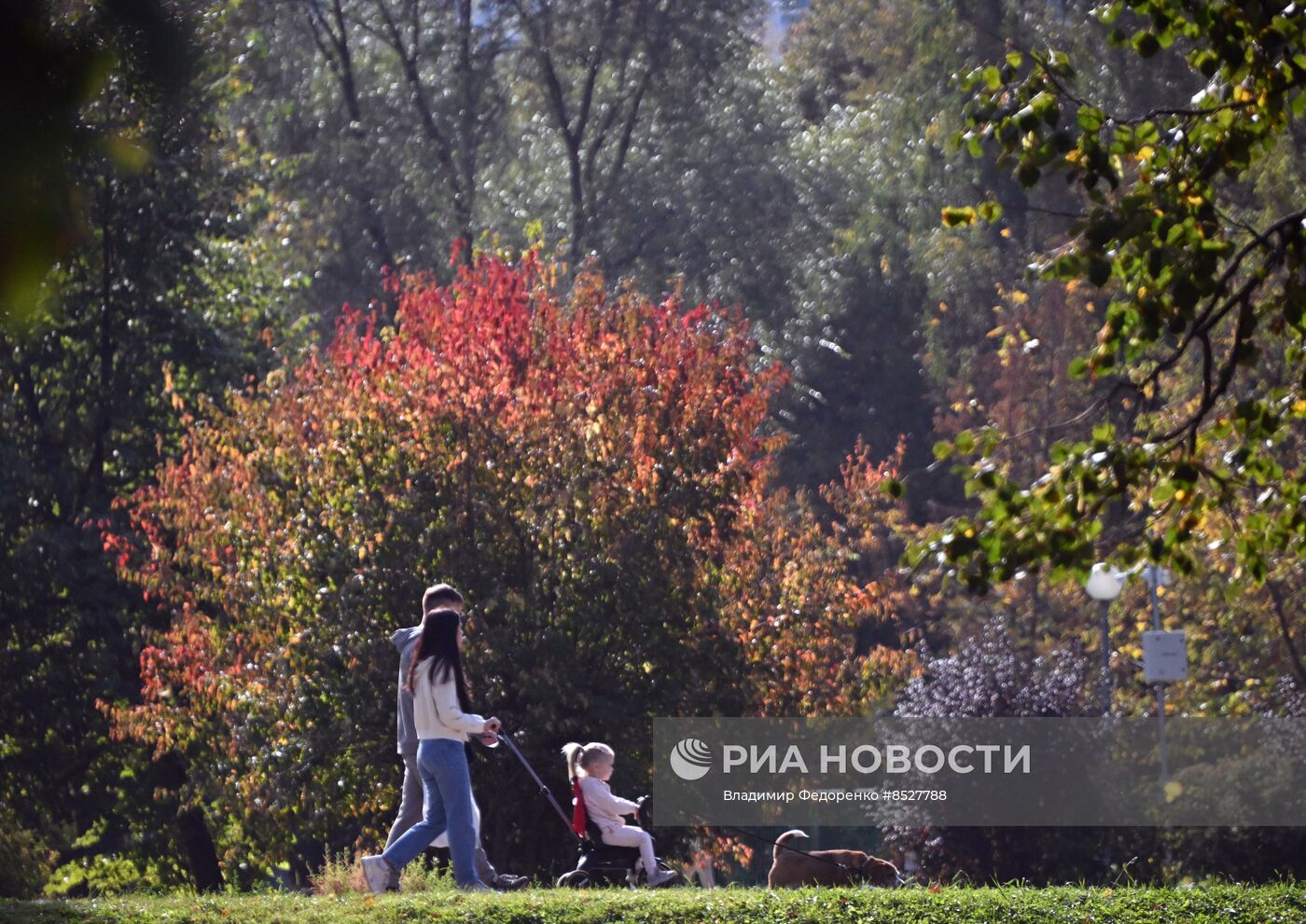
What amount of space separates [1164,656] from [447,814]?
35.0ft

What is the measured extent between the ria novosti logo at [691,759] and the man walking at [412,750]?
401cm

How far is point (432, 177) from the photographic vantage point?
116ft

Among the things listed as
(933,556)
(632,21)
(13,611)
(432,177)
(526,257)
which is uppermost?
(632,21)

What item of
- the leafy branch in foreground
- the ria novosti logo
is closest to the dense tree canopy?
the leafy branch in foreground

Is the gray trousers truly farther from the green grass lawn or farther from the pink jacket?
the green grass lawn

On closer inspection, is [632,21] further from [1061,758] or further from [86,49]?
[86,49]

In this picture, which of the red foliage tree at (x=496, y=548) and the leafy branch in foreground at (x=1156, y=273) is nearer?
the leafy branch in foreground at (x=1156, y=273)

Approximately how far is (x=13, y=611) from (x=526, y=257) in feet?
25.3

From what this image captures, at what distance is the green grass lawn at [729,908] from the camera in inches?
342

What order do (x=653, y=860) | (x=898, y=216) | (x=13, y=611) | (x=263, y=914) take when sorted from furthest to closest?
(x=898, y=216), (x=13, y=611), (x=653, y=860), (x=263, y=914)

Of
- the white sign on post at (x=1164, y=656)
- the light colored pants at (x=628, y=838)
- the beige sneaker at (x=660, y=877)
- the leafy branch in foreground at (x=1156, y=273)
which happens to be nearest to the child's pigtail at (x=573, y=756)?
the light colored pants at (x=628, y=838)

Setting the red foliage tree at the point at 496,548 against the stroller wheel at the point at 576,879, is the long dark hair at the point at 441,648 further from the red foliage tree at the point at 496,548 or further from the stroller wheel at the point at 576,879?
the red foliage tree at the point at 496,548

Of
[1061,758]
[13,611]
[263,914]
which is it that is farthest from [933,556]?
[13,611]

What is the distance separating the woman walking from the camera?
1045 cm
